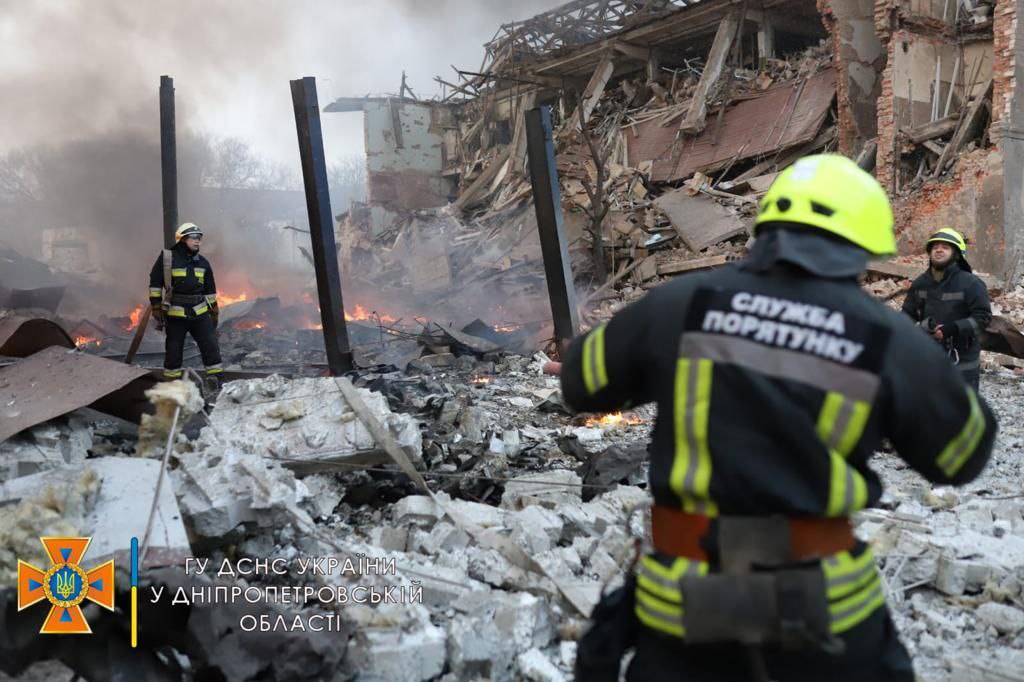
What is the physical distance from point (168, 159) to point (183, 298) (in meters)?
3.35

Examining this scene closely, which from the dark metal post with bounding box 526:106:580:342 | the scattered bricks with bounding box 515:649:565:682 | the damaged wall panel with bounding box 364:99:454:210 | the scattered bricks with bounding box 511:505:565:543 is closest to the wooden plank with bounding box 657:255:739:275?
the dark metal post with bounding box 526:106:580:342

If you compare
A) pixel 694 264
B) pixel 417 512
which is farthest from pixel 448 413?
pixel 694 264

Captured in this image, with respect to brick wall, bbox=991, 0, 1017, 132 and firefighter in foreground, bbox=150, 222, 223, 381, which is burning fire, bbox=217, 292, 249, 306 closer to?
firefighter in foreground, bbox=150, 222, 223, 381

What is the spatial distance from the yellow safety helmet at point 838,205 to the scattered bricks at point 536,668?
1.77m

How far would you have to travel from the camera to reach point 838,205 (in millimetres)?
1495

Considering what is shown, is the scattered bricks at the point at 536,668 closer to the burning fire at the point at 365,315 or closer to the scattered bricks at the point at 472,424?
the scattered bricks at the point at 472,424

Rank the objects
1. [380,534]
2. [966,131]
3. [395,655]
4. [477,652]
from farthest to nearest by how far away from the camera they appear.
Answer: [966,131], [380,534], [477,652], [395,655]

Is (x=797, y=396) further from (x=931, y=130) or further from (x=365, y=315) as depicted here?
(x=365, y=315)

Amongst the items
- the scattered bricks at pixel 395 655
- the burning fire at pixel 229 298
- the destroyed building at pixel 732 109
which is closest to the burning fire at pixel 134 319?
the burning fire at pixel 229 298

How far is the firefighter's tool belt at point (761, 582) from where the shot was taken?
143 cm

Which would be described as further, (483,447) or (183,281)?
(183,281)

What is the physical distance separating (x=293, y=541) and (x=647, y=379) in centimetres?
A: 236

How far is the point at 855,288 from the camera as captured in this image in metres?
1.51

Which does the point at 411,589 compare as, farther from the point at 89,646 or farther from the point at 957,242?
the point at 957,242
